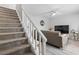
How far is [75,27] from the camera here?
22.4 ft

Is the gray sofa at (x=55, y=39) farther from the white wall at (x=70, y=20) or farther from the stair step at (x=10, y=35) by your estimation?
the white wall at (x=70, y=20)

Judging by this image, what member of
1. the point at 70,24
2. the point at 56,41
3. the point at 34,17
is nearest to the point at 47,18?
the point at 34,17

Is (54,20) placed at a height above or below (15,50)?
above

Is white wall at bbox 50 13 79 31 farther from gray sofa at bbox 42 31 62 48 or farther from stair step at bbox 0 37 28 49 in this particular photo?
stair step at bbox 0 37 28 49

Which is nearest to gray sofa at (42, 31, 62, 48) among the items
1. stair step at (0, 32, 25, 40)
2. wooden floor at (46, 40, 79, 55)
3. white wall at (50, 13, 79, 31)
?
wooden floor at (46, 40, 79, 55)

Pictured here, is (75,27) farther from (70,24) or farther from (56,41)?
(56,41)

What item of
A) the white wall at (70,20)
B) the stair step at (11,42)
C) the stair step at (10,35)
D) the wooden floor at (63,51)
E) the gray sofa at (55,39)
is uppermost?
the white wall at (70,20)

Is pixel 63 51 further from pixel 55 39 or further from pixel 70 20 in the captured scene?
pixel 70 20

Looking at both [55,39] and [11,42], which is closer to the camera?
[11,42]

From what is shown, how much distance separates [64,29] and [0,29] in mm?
5981

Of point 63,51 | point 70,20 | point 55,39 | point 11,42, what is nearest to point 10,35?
point 11,42

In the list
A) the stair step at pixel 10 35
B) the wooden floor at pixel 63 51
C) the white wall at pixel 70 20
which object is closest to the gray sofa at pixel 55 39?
the wooden floor at pixel 63 51

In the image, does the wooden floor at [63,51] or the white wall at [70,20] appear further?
the white wall at [70,20]

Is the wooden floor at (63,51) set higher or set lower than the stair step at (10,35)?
lower
